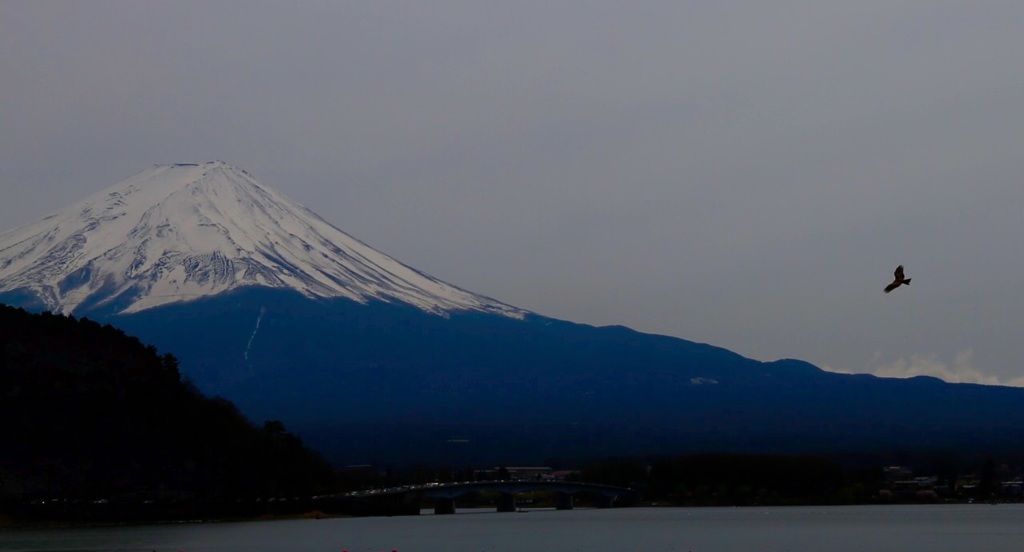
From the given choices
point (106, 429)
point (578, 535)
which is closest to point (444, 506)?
point (106, 429)

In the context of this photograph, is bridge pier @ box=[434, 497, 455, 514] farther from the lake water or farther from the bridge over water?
the lake water

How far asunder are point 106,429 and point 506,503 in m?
49.7

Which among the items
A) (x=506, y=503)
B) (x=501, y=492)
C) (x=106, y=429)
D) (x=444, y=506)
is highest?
(x=106, y=429)

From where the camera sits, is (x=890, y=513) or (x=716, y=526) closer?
(x=716, y=526)

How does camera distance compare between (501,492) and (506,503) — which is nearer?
(501,492)

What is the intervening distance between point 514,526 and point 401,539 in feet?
64.9

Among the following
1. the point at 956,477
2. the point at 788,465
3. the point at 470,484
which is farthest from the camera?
the point at 956,477

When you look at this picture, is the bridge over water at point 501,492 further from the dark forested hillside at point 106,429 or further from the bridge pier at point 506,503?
the dark forested hillside at point 106,429

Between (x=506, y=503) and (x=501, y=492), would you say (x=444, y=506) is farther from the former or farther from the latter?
(x=506, y=503)

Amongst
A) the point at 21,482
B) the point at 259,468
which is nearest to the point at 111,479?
the point at 21,482

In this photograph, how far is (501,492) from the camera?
5561 inches

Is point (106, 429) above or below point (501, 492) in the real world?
above

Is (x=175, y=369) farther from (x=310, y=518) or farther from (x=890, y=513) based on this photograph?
(x=890, y=513)

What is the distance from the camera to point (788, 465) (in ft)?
506
